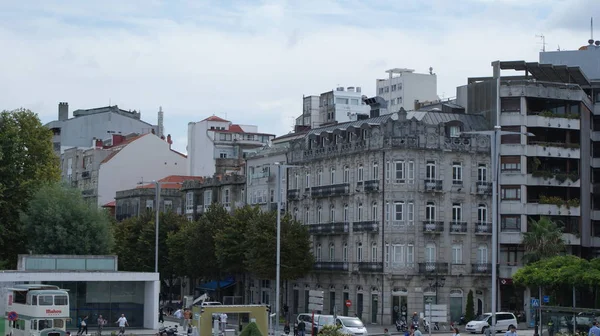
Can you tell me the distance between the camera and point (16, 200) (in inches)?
3748

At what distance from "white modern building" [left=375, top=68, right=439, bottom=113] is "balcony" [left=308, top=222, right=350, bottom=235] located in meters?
51.3

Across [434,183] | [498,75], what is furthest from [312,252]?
[498,75]

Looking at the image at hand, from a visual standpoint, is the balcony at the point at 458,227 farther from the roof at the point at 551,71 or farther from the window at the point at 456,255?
the roof at the point at 551,71

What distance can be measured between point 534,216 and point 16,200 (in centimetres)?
4280

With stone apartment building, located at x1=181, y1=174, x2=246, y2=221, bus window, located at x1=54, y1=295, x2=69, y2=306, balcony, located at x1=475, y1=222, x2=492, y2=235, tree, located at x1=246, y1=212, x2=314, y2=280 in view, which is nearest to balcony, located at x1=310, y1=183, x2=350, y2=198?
tree, located at x1=246, y1=212, x2=314, y2=280

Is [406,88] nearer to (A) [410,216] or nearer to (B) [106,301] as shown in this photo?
(A) [410,216]

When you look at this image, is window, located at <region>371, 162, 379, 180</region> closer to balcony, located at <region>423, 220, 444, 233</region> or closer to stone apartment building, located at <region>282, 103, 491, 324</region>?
stone apartment building, located at <region>282, 103, 491, 324</region>

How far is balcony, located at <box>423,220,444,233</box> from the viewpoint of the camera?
89.2m

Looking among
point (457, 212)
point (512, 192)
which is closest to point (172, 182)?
point (457, 212)

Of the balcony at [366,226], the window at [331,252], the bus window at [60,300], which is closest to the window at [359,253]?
the balcony at [366,226]

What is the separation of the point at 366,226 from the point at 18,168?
97.5 feet

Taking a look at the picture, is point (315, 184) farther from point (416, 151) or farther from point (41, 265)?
point (41, 265)

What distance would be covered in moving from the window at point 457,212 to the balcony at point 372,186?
21.1ft

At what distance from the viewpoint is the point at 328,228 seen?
316ft
